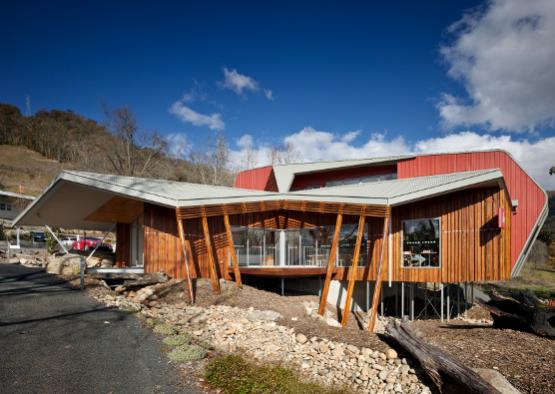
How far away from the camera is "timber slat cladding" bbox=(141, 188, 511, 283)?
13.0 metres

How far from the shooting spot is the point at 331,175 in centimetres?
2164

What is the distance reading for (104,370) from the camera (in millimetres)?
6000

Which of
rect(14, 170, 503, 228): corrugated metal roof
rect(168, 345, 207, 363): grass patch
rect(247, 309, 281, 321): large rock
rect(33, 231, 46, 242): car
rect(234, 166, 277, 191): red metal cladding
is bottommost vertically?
rect(247, 309, 281, 321): large rock

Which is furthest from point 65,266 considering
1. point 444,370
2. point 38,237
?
point 38,237

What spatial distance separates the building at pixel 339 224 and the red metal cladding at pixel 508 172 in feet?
0.15

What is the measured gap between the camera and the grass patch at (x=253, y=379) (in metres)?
5.84

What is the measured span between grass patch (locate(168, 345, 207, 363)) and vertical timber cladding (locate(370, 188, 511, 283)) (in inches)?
366

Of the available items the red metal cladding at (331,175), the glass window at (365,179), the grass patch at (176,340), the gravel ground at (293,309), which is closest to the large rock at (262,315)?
the gravel ground at (293,309)

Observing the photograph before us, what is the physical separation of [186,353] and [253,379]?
1.41 m

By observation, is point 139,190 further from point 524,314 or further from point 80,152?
point 80,152

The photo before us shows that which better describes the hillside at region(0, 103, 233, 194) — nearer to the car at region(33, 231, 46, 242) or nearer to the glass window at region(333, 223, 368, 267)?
the car at region(33, 231, 46, 242)

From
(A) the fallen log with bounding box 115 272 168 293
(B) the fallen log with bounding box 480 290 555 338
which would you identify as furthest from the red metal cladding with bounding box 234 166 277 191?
(B) the fallen log with bounding box 480 290 555 338

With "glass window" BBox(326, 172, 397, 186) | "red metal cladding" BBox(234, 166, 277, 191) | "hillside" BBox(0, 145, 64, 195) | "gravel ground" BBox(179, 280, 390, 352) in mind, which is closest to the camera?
"gravel ground" BBox(179, 280, 390, 352)

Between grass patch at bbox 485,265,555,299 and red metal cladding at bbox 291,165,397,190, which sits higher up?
red metal cladding at bbox 291,165,397,190
